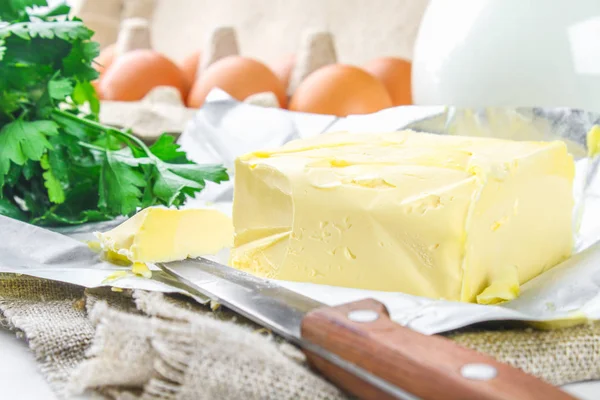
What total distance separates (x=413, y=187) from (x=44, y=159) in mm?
469

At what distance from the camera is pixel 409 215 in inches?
23.3

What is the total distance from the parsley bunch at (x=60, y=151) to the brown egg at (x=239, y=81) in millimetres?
353

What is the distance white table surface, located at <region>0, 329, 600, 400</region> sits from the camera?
476mm

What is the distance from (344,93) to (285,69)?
0.96 feet

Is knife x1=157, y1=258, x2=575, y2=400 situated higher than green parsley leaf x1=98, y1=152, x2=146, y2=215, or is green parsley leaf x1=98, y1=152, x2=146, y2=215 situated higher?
knife x1=157, y1=258, x2=575, y2=400

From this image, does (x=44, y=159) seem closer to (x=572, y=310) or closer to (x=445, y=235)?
(x=445, y=235)

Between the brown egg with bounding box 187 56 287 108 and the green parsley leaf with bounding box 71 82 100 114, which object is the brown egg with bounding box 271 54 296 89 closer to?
the brown egg with bounding box 187 56 287 108

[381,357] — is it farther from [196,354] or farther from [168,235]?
[168,235]

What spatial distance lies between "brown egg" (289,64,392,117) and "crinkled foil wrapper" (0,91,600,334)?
0.05 m

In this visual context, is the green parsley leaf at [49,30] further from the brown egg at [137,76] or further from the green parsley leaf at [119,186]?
the brown egg at [137,76]

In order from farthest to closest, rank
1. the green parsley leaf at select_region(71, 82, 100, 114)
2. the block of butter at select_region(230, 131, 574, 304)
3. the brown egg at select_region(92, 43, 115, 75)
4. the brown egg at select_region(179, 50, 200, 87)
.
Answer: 1. the brown egg at select_region(92, 43, 115, 75)
2. the brown egg at select_region(179, 50, 200, 87)
3. the green parsley leaf at select_region(71, 82, 100, 114)
4. the block of butter at select_region(230, 131, 574, 304)

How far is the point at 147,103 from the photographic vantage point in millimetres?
1246

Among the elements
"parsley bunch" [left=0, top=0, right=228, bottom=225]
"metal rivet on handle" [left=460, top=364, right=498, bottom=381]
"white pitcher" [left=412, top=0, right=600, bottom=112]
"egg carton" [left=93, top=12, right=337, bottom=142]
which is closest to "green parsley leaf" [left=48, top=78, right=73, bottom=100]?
"parsley bunch" [left=0, top=0, right=228, bottom=225]

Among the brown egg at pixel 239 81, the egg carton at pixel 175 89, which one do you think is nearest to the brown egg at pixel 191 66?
the egg carton at pixel 175 89
